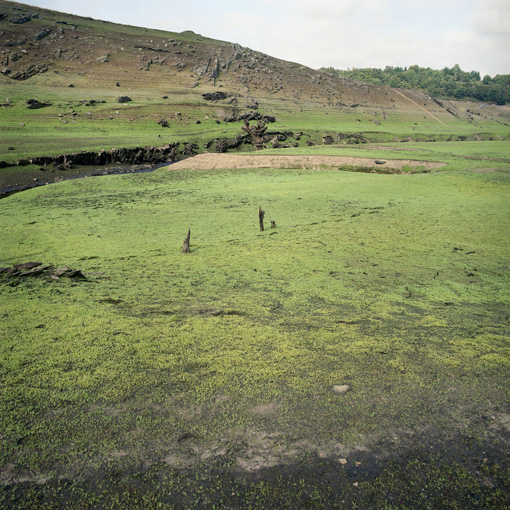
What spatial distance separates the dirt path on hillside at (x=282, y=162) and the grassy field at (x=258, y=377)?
15259mm

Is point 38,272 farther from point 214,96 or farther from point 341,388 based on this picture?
point 214,96

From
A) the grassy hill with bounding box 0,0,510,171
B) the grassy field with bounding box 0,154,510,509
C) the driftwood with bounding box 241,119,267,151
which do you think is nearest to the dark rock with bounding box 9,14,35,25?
the grassy hill with bounding box 0,0,510,171

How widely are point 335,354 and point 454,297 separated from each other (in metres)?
3.25

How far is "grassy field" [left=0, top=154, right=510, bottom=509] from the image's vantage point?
307 centimetres

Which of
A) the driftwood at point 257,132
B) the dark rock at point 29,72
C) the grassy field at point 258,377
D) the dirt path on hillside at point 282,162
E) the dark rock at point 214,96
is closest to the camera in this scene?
the grassy field at point 258,377

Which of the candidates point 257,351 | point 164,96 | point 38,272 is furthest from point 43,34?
point 257,351

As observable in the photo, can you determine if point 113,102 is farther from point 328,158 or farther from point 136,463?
point 136,463

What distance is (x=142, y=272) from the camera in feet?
26.1

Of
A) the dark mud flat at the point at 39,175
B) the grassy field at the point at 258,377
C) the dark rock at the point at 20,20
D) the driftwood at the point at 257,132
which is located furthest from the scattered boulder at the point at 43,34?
the grassy field at the point at 258,377

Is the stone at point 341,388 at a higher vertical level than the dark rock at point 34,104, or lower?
lower

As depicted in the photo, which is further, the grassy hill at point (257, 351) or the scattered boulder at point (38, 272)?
the scattered boulder at point (38, 272)

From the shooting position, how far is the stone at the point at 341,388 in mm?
4090

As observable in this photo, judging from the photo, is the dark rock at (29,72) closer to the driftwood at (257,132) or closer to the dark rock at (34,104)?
the dark rock at (34,104)

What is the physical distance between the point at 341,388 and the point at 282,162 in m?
23.8
